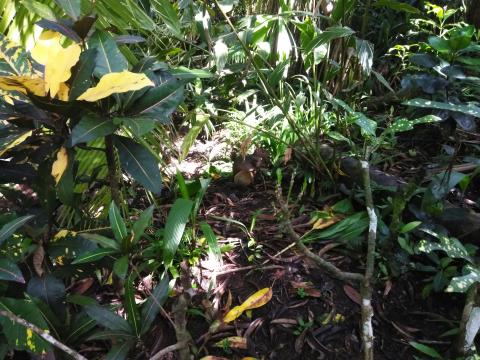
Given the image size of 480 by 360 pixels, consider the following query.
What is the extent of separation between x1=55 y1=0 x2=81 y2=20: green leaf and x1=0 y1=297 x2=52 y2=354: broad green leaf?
78cm

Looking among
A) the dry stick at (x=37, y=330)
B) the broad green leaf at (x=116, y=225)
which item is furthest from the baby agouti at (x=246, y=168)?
the dry stick at (x=37, y=330)

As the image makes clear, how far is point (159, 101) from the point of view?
1.06 meters

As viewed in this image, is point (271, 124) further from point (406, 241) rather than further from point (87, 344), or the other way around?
point (87, 344)

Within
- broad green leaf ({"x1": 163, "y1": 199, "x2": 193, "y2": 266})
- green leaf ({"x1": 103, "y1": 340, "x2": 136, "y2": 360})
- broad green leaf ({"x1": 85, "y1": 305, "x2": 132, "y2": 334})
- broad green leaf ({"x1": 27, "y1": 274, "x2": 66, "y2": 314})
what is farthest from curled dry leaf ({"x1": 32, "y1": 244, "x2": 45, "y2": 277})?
broad green leaf ({"x1": 163, "y1": 199, "x2": 193, "y2": 266})

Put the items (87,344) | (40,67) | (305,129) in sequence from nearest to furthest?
(40,67) → (87,344) → (305,129)

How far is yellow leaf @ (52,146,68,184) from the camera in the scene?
0.99m

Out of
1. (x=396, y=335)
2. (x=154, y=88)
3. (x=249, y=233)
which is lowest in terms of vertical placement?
(x=396, y=335)

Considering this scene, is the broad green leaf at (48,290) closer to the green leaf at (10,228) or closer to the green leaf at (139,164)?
the green leaf at (10,228)

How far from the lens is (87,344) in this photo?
1335mm

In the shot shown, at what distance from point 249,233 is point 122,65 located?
1010 millimetres

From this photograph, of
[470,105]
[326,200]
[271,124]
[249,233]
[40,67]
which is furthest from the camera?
[271,124]

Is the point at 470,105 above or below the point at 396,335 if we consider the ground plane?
above

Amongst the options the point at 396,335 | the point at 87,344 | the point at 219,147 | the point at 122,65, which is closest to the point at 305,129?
the point at 219,147

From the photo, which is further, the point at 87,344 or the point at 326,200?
the point at 326,200
